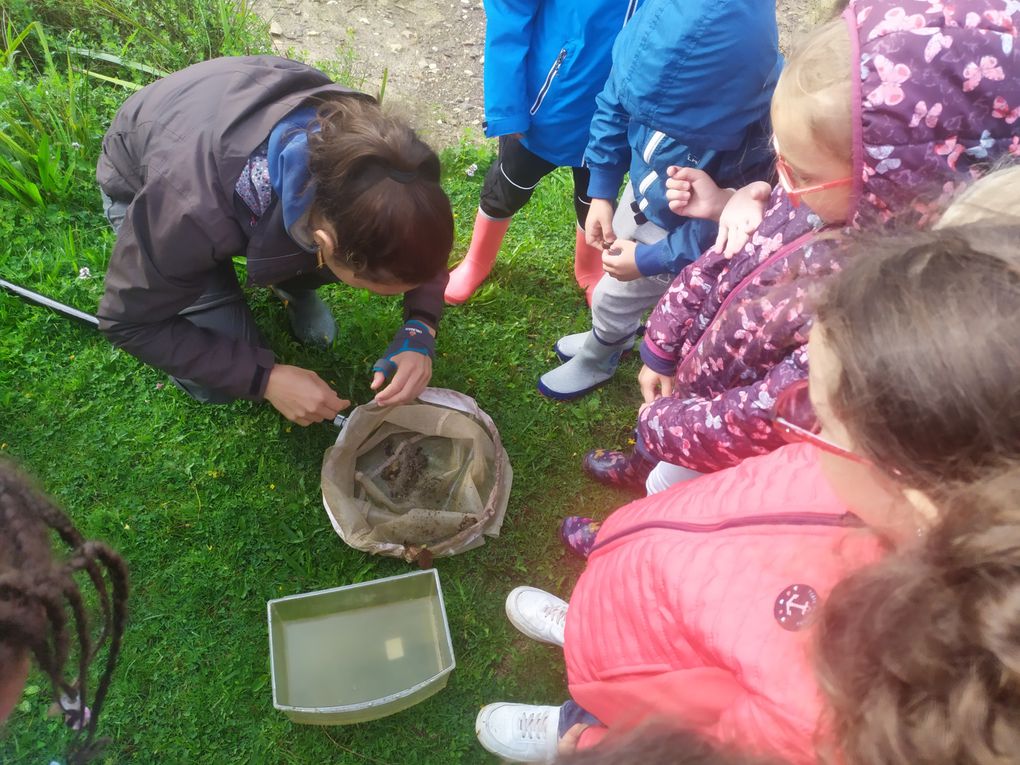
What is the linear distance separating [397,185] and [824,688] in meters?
1.17

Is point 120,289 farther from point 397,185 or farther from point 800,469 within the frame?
point 800,469

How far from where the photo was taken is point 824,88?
3.62 feet

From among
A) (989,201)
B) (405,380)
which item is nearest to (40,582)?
(405,380)

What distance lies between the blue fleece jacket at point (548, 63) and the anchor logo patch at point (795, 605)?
4.76 feet

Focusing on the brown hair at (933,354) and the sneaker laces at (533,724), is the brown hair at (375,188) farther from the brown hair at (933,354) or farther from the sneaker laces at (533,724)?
the sneaker laces at (533,724)

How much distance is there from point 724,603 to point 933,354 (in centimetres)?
48

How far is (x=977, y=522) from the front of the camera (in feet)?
2.03

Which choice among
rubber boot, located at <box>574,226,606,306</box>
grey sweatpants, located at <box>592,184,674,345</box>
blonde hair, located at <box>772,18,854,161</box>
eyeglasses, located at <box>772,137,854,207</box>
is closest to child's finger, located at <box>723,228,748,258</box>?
eyeglasses, located at <box>772,137,854,207</box>

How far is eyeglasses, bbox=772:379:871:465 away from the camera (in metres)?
0.90

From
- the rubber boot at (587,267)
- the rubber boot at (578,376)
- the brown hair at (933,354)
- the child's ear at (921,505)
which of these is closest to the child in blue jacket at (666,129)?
the rubber boot at (578,376)

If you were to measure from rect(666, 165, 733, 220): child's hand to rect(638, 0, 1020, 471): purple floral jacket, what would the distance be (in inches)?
5.6

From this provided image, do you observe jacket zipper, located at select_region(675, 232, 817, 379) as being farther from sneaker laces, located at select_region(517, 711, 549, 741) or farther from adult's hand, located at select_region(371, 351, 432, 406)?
sneaker laces, located at select_region(517, 711, 549, 741)

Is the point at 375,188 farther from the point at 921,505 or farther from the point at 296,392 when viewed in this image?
the point at 921,505

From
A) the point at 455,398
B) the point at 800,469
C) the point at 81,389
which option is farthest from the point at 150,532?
the point at 800,469
